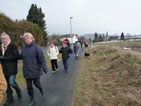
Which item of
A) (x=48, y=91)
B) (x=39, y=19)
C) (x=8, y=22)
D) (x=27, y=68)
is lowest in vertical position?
(x=48, y=91)

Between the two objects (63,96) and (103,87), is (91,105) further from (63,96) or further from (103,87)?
(103,87)

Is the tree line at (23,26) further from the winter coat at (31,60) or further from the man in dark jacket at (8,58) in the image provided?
the winter coat at (31,60)

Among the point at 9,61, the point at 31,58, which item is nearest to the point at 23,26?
the point at 9,61

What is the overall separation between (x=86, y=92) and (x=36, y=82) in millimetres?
1590

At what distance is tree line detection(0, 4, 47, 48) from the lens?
37.7 ft

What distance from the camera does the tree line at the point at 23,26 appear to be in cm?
1150

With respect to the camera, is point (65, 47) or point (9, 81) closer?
point (9, 81)

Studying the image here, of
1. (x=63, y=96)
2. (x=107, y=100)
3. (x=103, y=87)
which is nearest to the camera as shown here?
(x=107, y=100)

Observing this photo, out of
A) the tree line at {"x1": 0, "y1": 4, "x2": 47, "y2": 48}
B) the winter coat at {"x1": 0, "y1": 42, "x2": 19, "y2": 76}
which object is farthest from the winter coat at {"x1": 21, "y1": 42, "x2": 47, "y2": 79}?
the tree line at {"x1": 0, "y1": 4, "x2": 47, "y2": 48}

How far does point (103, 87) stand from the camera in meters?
4.18

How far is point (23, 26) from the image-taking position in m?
19.6

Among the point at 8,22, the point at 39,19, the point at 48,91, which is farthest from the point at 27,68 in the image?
the point at 39,19

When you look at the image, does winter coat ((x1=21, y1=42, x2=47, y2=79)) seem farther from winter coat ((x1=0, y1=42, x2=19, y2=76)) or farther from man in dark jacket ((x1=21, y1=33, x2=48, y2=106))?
winter coat ((x1=0, y1=42, x2=19, y2=76))

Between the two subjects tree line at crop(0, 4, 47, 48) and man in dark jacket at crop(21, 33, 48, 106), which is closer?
man in dark jacket at crop(21, 33, 48, 106)
